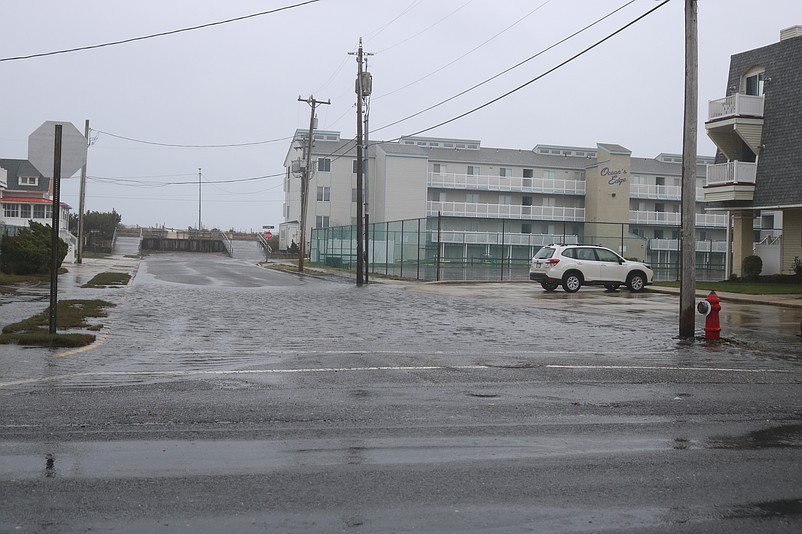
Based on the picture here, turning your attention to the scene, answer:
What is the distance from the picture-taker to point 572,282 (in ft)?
97.3

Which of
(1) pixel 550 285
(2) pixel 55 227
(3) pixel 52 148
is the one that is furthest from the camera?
(1) pixel 550 285

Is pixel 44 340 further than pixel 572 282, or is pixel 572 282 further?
pixel 572 282

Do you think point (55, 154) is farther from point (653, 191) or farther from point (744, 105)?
point (653, 191)

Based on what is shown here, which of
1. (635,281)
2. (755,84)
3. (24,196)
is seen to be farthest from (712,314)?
(24,196)

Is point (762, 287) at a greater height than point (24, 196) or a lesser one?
lesser

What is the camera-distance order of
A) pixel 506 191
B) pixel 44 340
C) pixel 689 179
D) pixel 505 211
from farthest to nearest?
1. pixel 506 191
2. pixel 505 211
3. pixel 689 179
4. pixel 44 340

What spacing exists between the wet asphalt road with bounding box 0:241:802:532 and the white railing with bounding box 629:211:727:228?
199 ft

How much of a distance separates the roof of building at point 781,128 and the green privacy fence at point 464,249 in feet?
24.1

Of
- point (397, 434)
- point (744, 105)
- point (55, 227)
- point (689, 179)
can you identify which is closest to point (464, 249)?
point (744, 105)

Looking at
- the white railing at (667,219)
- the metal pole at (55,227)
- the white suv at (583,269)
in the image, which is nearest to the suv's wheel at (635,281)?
the white suv at (583,269)

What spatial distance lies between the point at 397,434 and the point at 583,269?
23846 millimetres

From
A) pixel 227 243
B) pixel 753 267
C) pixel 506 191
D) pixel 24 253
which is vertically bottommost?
pixel 753 267

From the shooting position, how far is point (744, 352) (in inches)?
532

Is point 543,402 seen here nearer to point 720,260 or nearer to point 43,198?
point 720,260
